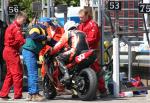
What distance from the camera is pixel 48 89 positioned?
1223cm

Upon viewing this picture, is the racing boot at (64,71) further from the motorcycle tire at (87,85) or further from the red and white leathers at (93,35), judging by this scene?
the red and white leathers at (93,35)

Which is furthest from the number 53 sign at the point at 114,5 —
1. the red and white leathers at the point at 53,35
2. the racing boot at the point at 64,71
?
the racing boot at the point at 64,71

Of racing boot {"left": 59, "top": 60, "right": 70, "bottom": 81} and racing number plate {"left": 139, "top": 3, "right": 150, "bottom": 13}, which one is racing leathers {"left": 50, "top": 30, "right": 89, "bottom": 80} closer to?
racing boot {"left": 59, "top": 60, "right": 70, "bottom": 81}

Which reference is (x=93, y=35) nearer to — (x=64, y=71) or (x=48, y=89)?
(x=64, y=71)

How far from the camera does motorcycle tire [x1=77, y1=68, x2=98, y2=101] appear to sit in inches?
447

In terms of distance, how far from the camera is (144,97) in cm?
1279

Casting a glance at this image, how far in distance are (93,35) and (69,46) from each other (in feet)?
2.56

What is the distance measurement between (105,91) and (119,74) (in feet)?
1.64

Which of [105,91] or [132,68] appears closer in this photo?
[105,91]

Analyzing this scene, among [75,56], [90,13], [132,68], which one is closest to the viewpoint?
[75,56]

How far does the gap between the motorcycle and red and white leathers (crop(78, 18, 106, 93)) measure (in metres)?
0.67

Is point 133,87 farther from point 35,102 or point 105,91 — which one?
point 35,102

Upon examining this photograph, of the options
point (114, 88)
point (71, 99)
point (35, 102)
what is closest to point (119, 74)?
point (114, 88)

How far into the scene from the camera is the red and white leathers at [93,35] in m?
12.4
